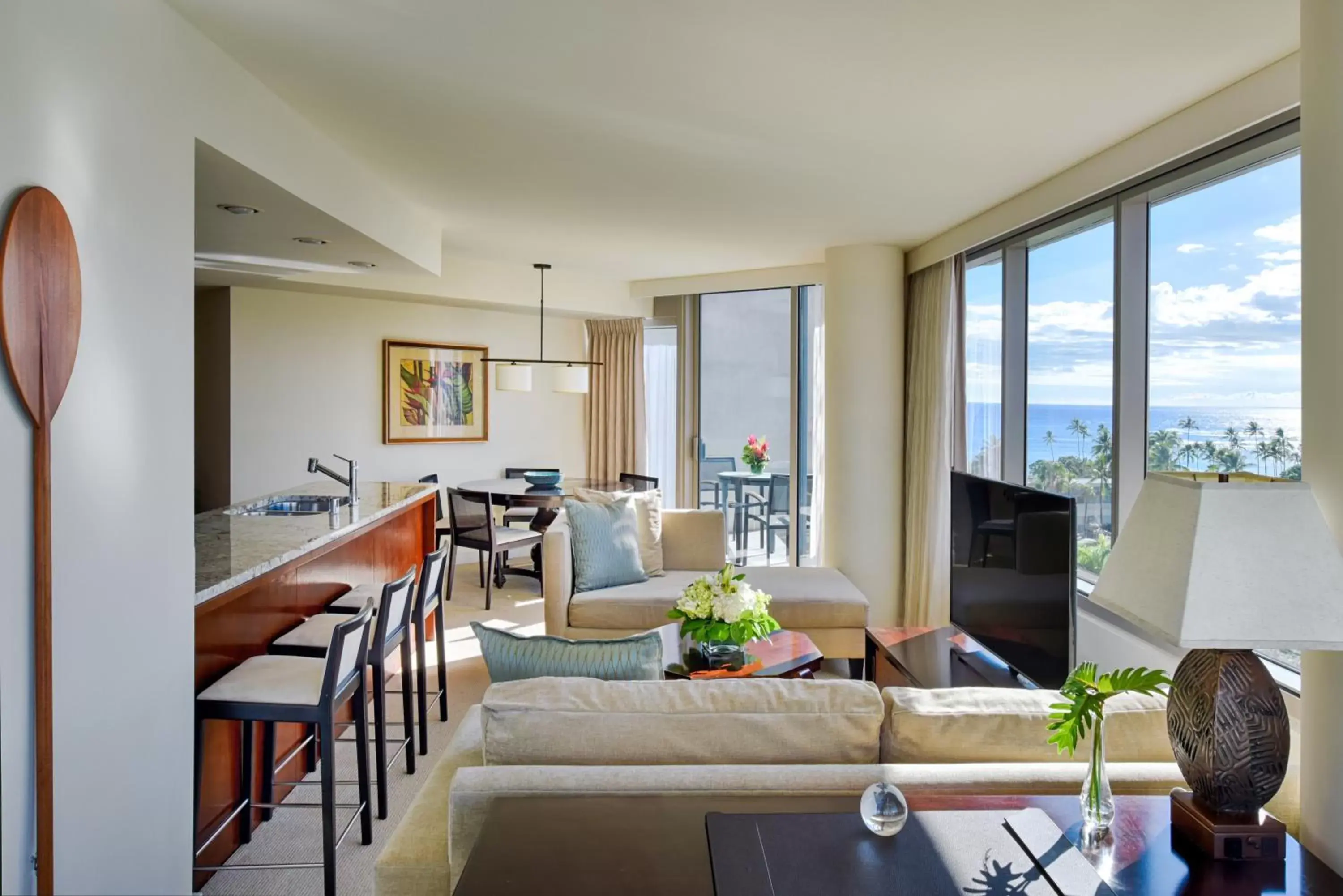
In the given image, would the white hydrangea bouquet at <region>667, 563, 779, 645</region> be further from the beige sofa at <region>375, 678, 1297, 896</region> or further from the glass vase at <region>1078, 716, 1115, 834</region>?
the glass vase at <region>1078, 716, 1115, 834</region>

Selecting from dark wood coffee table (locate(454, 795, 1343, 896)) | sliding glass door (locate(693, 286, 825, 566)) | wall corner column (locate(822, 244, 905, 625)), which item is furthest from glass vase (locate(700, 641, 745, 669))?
sliding glass door (locate(693, 286, 825, 566))

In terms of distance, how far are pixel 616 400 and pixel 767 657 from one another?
4.67m

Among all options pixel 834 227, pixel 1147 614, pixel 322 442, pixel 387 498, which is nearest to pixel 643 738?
pixel 1147 614

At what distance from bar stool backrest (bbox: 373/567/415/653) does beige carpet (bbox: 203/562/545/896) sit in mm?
622

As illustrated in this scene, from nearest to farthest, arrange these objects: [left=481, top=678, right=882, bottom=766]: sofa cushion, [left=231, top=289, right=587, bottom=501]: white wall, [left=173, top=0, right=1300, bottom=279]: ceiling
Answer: [left=481, top=678, right=882, bottom=766]: sofa cushion → [left=173, top=0, right=1300, bottom=279]: ceiling → [left=231, top=289, right=587, bottom=501]: white wall

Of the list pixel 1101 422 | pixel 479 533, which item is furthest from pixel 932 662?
pixel 479 533

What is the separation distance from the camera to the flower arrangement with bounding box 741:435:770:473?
7.21 metres

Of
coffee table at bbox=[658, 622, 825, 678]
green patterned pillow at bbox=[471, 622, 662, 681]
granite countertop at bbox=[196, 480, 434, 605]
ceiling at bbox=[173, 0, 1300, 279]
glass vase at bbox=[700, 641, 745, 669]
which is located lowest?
coffee table at bbox=[658, 622, 825, 678]

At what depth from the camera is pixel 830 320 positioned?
5.89m

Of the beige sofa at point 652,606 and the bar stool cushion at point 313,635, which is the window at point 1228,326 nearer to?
the beige sofa at point 652,606

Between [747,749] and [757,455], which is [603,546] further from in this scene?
[747,749]

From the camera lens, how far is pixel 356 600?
3604 mm

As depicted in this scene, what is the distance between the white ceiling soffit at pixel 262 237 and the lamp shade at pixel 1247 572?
2.76 m

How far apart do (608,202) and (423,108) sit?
1539mm
